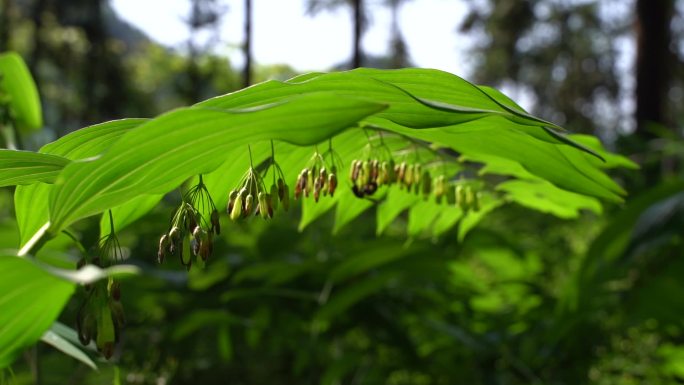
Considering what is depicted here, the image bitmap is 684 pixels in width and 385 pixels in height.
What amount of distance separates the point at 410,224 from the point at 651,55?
516 centimetres

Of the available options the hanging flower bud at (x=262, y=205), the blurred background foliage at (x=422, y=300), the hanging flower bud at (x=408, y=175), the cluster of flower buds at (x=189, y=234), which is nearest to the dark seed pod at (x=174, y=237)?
the cluster of flower buds at (x=189, y=234)

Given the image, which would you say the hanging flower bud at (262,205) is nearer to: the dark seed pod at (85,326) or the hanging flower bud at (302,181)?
the hanging flower bud at (302,181)

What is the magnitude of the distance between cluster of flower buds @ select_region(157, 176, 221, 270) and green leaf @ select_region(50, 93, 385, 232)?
13cm

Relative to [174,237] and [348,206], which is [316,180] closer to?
[174,237]

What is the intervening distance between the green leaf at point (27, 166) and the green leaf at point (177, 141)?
6cm

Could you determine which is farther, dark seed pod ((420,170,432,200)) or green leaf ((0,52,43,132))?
green leaf ((0,52,43,132))

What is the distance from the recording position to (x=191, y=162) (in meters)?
0.63

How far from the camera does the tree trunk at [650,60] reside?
5.76 metres

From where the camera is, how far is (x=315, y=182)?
3.00 ft

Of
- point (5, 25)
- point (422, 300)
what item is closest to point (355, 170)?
point (422, 300)

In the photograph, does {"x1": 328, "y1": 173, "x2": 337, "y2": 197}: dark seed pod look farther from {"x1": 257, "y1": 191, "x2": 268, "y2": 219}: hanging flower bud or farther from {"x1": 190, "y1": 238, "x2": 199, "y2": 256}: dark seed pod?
{"x1": 190, "y1": 238, "x2": 199, "y2": 256}: dark seed pod

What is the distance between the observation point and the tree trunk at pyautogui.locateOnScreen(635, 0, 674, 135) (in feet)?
18.9

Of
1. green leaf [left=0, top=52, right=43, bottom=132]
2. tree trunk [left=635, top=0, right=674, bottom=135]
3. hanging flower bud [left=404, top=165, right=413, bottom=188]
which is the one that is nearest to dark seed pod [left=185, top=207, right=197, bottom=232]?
hanging flower bud [left=404, top=165, right=413, bottom=188]

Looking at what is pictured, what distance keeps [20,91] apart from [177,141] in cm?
137
